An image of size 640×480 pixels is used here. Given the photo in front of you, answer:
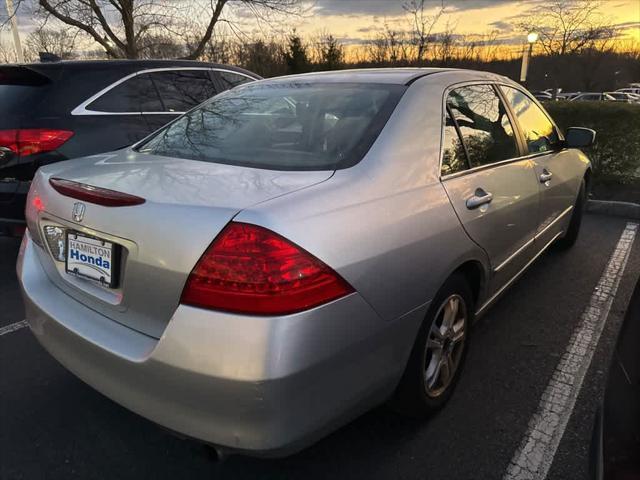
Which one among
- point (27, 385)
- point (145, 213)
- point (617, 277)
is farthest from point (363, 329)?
point (617, 277)

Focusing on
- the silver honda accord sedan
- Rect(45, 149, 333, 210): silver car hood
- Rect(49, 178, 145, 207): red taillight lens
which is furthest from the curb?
Rect(49, 178, 145, 207): red taillight lens

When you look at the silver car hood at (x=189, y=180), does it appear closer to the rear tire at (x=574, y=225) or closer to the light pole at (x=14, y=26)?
the rear tire at (x=574, y=225)

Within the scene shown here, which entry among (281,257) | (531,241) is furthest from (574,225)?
(281,257)

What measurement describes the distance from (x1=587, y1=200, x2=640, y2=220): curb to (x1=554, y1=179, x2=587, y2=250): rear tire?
74.3 inches

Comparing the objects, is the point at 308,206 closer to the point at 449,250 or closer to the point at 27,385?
the point at 449,250

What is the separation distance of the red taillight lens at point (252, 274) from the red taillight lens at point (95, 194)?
389 millimetres

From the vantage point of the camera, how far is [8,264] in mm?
4324

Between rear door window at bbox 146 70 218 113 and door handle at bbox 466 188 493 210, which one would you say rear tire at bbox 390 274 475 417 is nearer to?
door handle at bbox 466 188 493 210

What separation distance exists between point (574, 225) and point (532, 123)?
1649 millimetres

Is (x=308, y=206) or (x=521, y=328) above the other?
(x=308, y=206)

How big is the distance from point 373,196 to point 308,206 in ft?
1.04

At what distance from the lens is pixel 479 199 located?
90.8 inches

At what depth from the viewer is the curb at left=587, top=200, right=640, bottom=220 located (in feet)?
20.2

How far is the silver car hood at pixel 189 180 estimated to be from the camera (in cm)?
160
